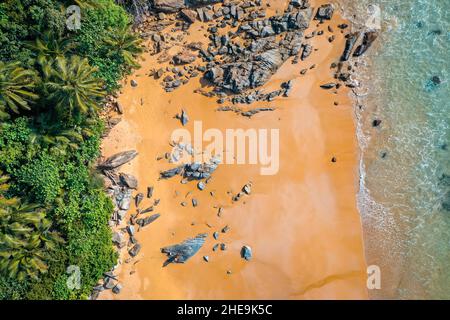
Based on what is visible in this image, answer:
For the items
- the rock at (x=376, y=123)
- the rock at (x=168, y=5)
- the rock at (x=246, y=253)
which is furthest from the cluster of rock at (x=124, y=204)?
the rock at (x=376, y=123)

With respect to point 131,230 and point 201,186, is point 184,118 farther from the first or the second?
point 131,230

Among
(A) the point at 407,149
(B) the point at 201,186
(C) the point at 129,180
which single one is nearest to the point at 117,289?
(C) the point at 129,180

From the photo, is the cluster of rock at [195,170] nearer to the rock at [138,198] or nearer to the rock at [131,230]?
the rock at [138,198]

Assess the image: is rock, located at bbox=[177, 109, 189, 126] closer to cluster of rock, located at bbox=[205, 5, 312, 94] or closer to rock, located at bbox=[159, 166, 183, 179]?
cluster of rock, located at bbox=[205, 5, 312, 94]

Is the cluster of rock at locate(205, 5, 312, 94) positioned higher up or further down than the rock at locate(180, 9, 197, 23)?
further down

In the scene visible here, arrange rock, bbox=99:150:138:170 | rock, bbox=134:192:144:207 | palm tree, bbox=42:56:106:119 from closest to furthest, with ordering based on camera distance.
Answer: palm tree, bbox=42:56:106:119
rock, bbox=99:150:138:170
rock, bbox=134:192:144:207

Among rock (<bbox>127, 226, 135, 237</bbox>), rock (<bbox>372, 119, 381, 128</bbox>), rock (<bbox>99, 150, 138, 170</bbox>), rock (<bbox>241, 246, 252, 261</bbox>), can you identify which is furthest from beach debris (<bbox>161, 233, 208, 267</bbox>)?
rock (<bbox>372, 119, 381, 128</bbox>)
